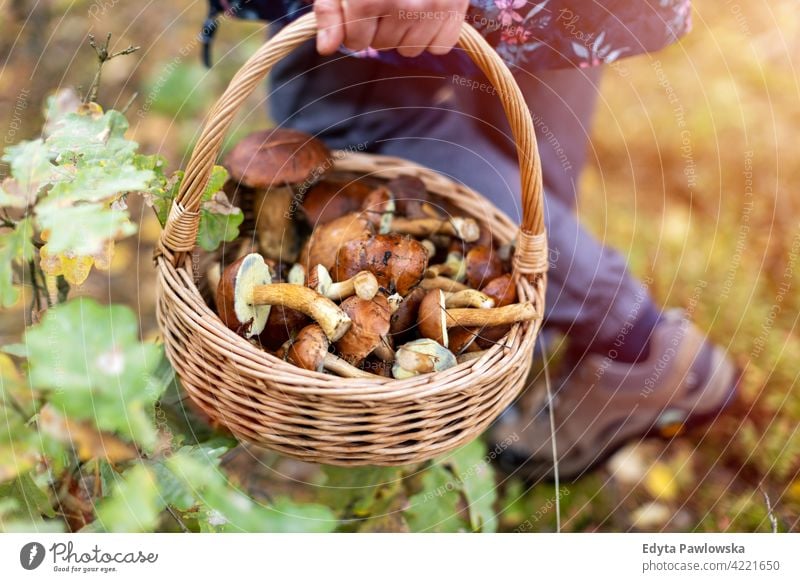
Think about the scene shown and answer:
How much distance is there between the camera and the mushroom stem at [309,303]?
666 millimetres

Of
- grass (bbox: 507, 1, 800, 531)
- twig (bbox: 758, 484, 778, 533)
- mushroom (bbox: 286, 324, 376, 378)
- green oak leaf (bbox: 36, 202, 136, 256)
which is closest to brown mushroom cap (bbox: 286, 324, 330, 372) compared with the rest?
mushroom (bbox: 286, 324, 376, 378)

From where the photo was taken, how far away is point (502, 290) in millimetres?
780

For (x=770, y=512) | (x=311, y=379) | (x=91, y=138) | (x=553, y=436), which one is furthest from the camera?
(x=553, y=436)

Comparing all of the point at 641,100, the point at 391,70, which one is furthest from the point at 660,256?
the point at 391,70

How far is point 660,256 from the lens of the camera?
4.47ft

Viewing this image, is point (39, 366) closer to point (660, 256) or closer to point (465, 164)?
point (465, 164)

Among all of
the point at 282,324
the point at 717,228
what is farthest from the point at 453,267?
the point at 717,228

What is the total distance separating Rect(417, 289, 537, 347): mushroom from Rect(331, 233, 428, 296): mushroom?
0.03 meters

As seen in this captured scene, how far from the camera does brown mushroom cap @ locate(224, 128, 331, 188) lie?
793 mm

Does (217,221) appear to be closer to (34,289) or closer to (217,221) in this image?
(217,221)

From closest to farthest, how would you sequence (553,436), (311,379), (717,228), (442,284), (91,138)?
(311,379), (91,138), (442,284), (553,436), (717,228)

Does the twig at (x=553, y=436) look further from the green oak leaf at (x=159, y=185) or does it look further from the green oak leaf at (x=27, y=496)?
the green oak leaf at (x=27, y=496)

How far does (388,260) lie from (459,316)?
0.11m
